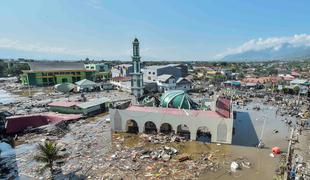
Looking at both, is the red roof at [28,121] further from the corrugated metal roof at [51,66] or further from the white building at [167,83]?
the corrugated metal roof at [51,66]

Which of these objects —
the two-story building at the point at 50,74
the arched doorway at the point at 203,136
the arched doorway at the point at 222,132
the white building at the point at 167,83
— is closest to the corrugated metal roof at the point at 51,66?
the two-story building at the point at 50,74

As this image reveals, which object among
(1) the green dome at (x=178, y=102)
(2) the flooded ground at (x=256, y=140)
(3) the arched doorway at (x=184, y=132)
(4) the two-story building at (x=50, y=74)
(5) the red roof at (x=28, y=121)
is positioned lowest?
(2) the flooded ground at (x=256, y=140)

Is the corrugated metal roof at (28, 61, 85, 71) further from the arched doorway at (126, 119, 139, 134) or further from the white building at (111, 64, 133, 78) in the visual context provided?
the arched doorway at (126, 119, 139, 134)

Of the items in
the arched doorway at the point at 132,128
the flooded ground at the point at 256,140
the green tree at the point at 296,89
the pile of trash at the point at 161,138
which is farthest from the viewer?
the green tree at the point at 296,89

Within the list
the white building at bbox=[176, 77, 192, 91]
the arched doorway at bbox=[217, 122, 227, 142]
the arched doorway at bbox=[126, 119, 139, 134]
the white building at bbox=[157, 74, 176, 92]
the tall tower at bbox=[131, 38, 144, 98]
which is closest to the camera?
the arched doorway at bbox=[217, 122, 227, 142]

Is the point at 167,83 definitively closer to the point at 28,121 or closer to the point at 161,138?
the point at 161,138

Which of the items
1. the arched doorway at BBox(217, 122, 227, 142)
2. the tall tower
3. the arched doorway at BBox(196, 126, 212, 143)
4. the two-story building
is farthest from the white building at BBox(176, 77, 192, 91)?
the two-story building

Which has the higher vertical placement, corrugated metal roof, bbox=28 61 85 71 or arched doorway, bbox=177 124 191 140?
corrugated metal roof, bbox=28 61 85 71

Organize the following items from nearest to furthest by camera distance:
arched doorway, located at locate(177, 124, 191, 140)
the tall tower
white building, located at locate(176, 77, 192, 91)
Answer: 1. arched doorway, located at locate(177, 124, 191, 140)
2. the tall tower
3. white building, located at locate(176, 77, 192, 91)
